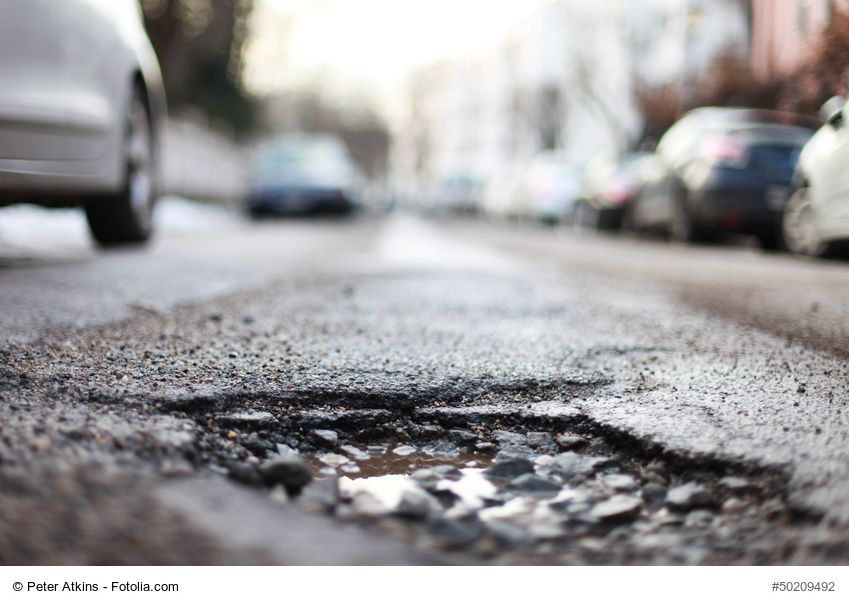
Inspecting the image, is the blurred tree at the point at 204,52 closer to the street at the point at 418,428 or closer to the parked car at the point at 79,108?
the parked car at the point at 79,108

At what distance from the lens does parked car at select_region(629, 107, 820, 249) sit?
8.45m

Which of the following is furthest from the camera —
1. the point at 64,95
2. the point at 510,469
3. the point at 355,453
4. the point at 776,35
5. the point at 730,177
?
the point at 776,35

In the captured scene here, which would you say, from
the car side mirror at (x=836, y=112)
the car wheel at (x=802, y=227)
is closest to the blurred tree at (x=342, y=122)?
the car wheel at (x=802, y=227)

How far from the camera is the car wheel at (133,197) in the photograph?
5484 millimetres

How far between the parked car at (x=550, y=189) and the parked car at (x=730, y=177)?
18.6 ft

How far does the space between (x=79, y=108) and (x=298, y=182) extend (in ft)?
41.3

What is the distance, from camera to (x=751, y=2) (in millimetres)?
22016

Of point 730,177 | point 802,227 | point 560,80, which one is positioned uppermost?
point 560,80

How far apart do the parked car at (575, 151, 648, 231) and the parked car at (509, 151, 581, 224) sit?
1.27 metres

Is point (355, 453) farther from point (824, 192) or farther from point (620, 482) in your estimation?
point (824, 192)

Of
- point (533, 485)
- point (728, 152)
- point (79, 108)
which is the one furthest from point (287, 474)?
point (728, 152)

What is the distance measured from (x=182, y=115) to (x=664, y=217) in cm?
1541

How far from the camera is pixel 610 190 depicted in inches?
505

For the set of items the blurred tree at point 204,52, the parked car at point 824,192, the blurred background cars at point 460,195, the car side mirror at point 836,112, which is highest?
the blurred tree at point 204,52
